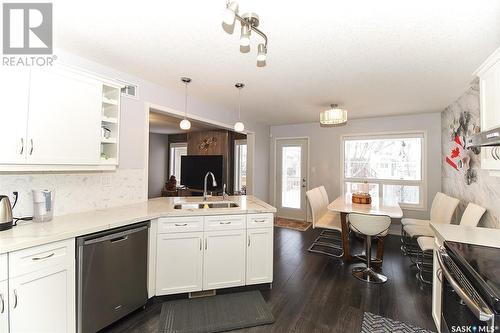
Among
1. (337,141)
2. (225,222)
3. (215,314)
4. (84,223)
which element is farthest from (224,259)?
(337,141)

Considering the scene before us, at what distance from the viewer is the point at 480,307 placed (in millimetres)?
1062

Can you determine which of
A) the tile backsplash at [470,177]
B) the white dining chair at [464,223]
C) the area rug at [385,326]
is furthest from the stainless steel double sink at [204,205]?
the tile backsplash at [470,177]

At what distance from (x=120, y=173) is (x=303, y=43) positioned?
7.60ft

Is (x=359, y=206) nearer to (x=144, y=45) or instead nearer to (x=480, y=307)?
(x=480, y=307)

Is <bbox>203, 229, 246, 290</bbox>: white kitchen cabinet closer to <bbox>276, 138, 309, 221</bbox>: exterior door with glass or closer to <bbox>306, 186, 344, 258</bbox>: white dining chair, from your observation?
<bbox>306, 186, 344, 258</bbox>: white dining chair

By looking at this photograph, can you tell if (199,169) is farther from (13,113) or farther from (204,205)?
(13,113)

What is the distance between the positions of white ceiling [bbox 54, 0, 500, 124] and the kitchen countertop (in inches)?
59.5

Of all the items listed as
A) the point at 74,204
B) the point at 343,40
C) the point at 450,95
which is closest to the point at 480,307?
the point at 343,40

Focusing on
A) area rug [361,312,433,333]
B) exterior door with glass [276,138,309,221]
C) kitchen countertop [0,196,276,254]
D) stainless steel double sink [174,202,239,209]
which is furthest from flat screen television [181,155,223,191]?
area rug [361,312,433,333]

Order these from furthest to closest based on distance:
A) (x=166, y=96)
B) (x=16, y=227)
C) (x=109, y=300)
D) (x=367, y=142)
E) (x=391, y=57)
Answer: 1. (x=367, y=142)
2. (x=166, y=96)
3. (x=391, y=57)
4. (x=109, y=300)
5. (x=16, y=227)

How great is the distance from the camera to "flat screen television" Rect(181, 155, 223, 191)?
594 centimetres

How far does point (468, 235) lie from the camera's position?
179 centimetres

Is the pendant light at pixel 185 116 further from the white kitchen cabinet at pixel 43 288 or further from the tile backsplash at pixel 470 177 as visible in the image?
the tile backsplash at pixel 470 177

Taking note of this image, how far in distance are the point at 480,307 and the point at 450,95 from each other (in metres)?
3.30
